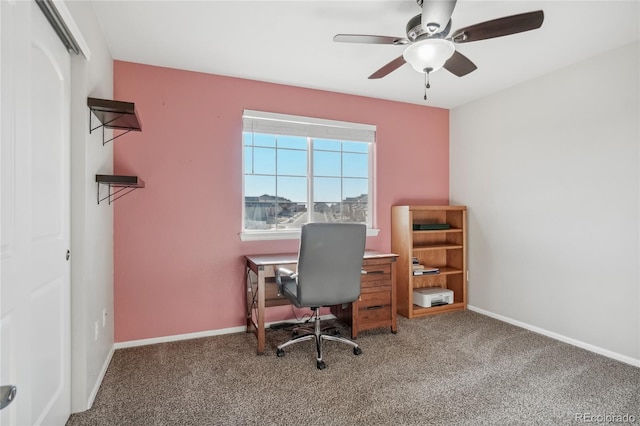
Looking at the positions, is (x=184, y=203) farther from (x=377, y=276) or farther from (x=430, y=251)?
(x=430, y=251)

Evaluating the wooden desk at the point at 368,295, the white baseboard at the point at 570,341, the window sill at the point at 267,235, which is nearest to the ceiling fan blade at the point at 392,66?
the wooden desk at the point at 368,295

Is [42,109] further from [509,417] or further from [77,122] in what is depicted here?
[509,417]

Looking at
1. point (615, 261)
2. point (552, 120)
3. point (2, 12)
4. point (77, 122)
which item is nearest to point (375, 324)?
point (615, 261)

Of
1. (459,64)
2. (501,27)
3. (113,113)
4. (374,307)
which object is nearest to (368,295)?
(374,307)

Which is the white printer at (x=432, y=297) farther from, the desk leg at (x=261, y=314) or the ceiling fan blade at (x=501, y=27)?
the ceiling fan blade at (x=501, y=27)

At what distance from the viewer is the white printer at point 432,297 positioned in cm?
371

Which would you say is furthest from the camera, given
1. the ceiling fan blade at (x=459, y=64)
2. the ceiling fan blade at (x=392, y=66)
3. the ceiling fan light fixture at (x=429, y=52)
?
the ceiling fan blade at (x=392, y=66)

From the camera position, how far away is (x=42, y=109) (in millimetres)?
1516

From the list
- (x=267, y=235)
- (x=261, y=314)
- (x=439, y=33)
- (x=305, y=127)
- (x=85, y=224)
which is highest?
(x=439, y=33)

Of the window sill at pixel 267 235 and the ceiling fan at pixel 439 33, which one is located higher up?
the ceiling fan at pixel 439 33

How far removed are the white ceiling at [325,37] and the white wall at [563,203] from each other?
248 millimetres

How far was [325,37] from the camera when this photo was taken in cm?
→ 251

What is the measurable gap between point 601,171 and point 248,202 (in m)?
3.13

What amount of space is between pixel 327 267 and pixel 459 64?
1.70 meters
